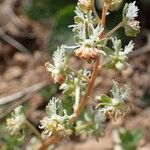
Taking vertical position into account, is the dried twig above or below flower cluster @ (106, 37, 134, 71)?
above

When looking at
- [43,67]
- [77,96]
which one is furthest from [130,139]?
[43,67]

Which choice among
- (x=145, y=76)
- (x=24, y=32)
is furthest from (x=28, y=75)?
(x=145, y=76)

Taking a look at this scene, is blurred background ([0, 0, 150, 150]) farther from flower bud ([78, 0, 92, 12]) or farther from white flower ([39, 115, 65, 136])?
flower bud ([78, 0, 92, 12])

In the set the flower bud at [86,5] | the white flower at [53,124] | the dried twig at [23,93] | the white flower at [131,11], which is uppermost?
the dried twig at [23,93]

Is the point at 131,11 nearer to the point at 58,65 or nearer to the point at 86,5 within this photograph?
the point at 86,5

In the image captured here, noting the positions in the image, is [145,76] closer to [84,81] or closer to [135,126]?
[135,126]

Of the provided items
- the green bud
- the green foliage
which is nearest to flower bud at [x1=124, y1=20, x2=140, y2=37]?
the green bud

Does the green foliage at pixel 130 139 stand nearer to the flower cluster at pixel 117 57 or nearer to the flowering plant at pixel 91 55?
the flowering plant at pixel 91 55

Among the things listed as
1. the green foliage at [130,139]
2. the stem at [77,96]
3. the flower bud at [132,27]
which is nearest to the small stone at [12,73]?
the green foliage at [130,139]
